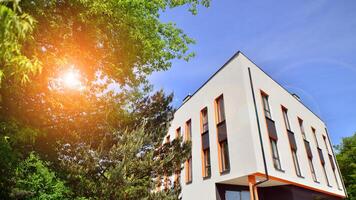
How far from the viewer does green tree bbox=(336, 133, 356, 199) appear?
25.8 metres

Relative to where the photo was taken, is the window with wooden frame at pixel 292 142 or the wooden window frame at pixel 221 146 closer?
the wooden window frame at pixel 221 146

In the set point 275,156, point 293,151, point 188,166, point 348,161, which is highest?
point 348,161

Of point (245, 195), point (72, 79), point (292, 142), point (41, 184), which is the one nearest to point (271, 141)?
point (292, 142)

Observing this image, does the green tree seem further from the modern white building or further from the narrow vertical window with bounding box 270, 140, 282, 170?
the narrow vertical window with bounding box 270, 140, 282, 170

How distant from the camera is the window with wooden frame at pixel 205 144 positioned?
566 inches

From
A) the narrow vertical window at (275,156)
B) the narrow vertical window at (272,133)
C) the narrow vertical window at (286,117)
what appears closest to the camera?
the narrow vertical window at (275,156)

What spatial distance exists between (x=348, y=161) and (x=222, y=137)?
24.2m

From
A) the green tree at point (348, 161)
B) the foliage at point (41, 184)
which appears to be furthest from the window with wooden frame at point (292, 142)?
the green tree at point (348, 161)

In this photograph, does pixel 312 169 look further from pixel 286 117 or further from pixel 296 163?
pixel 286 117

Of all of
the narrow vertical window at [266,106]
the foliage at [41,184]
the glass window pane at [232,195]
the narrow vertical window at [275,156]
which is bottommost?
the glass window pane at [232,195]

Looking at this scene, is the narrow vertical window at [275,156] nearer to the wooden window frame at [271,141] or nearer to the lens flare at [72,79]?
the wooden window frame at [271,141]

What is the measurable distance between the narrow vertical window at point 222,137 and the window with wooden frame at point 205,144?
1184 millimetres

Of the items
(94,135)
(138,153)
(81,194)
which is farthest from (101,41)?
(81,194)

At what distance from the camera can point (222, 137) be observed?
13.8m
